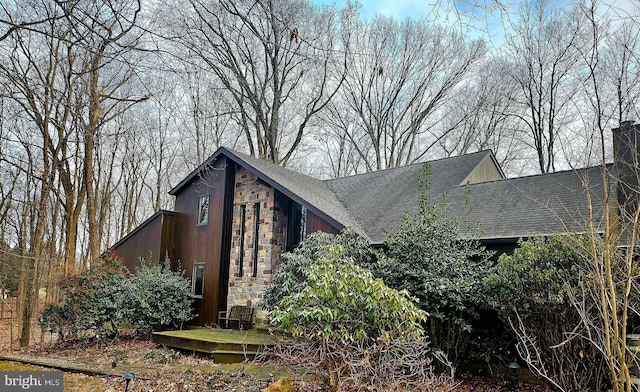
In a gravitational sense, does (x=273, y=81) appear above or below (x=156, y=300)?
above

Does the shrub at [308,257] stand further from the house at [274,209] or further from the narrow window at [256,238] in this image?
the narrow window at [256,238]

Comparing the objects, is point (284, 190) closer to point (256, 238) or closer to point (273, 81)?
point (256, 238)

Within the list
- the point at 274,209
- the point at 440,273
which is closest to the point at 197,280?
the point at 274,209

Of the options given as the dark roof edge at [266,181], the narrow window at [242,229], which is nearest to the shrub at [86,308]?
the narrow window at [242,229]

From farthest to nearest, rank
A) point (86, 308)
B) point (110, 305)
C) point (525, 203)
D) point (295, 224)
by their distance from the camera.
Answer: point (295, 224)
point (86, 308)
point (110, 305)
point (525, 203)

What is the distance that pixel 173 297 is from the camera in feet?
38.9

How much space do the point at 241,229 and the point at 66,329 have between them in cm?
505

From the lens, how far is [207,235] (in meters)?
12.9

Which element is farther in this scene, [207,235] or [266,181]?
[207,235]

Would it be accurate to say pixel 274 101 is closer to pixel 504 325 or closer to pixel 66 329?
pixel 66 329

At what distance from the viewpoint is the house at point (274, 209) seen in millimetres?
10305

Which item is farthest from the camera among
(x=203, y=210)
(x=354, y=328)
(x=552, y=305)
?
(x=203, y=210)

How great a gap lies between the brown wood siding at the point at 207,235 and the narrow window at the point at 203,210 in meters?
0.12

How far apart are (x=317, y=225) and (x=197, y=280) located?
172 inches
